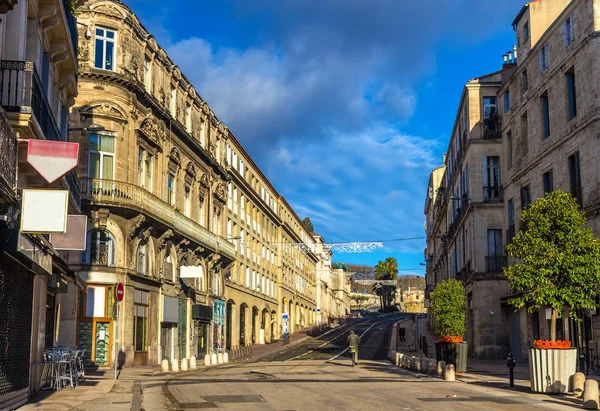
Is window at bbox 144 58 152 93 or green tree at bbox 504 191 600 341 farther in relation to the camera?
window at bbox 144 58 152 93

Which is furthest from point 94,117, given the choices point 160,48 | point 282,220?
point 282,220

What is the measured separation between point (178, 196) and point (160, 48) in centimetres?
834

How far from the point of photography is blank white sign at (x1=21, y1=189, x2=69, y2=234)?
491 inches

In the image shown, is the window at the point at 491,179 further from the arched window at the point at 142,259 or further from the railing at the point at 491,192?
the arched window at the point at 142,259

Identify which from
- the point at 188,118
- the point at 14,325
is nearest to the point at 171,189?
the point at 188,118

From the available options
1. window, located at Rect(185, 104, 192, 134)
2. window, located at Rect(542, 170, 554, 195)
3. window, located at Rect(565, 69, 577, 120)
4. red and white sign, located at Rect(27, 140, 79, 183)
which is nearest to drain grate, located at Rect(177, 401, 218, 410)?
red and white sign, located at Rect(27, 140, 79, 183)

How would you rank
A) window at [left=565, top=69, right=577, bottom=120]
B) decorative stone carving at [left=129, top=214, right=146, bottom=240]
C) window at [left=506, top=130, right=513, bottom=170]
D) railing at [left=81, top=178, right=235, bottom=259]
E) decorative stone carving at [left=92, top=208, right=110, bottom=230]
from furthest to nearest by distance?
window at [left=506, top=130, right=513, bottom=170] < decorative stone carving at [left=129, top=214, right=146, bottom=240] < decorative stone carving at [left=92, top=208, right=110, bottom=230] < railing at [left=81, top=178, right=235, bottom=259] < window at [left=565, top=69, right=577, bottom=120]

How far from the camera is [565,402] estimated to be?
51.5 ft

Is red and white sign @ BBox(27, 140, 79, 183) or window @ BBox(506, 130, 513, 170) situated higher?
window @ BBox(506, 130, 513, 170)

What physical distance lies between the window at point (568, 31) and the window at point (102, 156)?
20.4 m

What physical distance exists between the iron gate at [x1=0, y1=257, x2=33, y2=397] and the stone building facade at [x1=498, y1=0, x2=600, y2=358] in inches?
770

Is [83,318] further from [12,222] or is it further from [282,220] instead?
[282,220]

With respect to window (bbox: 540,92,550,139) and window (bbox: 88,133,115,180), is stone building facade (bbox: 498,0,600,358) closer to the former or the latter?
window (bbox: 540,92,550,139)

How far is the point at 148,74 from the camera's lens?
3722cm
